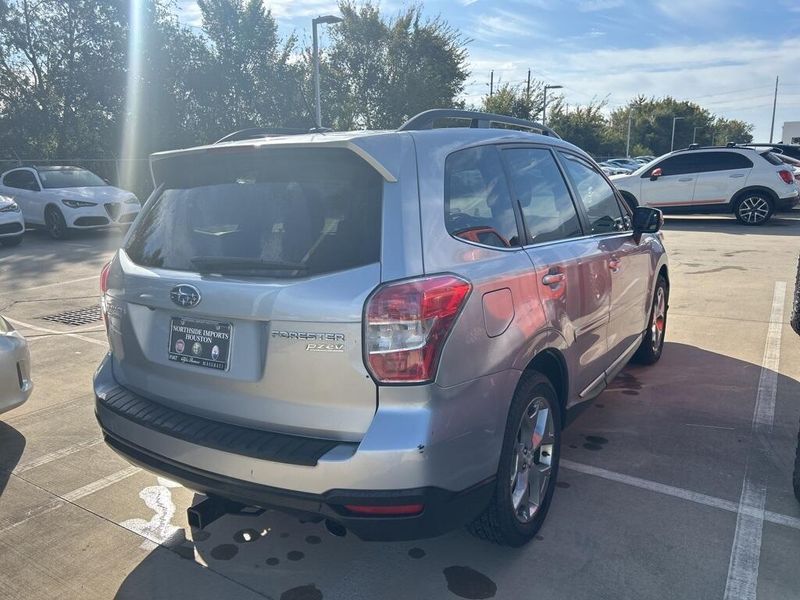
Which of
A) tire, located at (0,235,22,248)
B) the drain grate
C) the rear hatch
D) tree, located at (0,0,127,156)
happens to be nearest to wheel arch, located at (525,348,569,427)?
the rear hatch

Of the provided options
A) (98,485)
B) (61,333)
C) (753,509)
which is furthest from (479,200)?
(61,333)

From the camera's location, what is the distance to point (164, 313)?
2586mm

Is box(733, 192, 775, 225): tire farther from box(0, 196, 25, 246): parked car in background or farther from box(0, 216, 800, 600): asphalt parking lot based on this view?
box(0, 196, 25, 246): parked car in background

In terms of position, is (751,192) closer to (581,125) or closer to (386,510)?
(386,510)

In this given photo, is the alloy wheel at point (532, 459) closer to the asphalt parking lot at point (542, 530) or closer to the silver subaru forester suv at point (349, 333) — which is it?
the silver subaru forester suv at point (349, 333)

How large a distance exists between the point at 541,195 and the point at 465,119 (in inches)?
22.0

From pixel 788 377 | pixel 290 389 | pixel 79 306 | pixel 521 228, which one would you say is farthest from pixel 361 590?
pixel 79 306

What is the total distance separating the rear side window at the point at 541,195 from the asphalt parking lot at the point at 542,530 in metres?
1.35

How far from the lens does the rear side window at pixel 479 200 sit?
2539 mm

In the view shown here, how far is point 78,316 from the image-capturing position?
7.21m

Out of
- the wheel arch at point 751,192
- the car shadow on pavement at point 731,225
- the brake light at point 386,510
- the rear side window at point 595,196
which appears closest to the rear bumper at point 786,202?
the wheel arch at point 751,192

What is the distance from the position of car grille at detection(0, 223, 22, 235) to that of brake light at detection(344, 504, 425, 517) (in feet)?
41.3

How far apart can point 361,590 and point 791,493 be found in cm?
228

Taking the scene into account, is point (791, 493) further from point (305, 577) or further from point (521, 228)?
point (305, 577)
